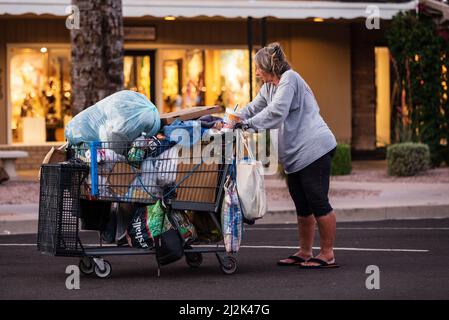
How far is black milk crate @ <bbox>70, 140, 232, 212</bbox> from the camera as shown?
342 inches

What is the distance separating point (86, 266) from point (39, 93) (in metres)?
14.1

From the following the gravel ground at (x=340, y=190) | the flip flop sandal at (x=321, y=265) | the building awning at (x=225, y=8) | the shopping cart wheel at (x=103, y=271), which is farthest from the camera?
the building awning at (x=225, y=8)

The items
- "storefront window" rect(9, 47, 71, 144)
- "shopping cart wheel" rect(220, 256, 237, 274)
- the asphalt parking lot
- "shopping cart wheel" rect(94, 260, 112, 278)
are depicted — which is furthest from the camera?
"storefront window" rect(9, 47, 71, 144)

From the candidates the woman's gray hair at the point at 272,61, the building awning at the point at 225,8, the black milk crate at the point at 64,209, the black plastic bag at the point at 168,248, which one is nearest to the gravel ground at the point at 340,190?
the building awning at the point at 225,8

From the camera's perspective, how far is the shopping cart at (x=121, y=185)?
861cm

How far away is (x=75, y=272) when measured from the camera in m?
8.94

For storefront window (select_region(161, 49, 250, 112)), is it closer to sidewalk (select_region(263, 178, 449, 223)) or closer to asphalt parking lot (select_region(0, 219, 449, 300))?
sidewalk (select_region(263, 178, 449, 223))

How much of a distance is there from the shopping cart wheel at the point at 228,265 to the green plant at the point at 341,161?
10.4m

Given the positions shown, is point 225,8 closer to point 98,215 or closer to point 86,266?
point 98,215

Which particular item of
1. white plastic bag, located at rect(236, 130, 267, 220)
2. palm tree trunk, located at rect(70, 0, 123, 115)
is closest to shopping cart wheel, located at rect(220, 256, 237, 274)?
white plastic bag, located at rect(236, 130, 267, 220)

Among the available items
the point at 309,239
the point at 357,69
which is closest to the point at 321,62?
the point at 357,69

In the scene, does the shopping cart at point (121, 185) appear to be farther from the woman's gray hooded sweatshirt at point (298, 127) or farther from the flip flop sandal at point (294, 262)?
the flip flop sandal at point (294, 262)

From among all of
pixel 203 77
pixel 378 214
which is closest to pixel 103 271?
pixel 378 214

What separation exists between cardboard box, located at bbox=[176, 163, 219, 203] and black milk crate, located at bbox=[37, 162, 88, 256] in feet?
2.39
